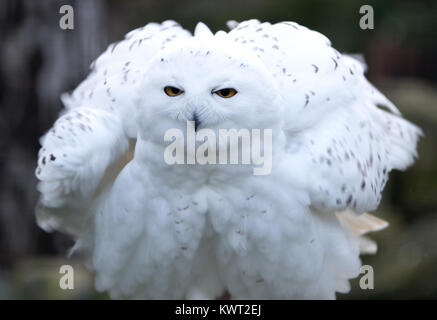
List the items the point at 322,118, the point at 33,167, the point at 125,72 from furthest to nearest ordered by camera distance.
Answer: the point at 33,167, the point at 125,72, the point at 322,118

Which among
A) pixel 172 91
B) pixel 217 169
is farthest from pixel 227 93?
pixel 217 169

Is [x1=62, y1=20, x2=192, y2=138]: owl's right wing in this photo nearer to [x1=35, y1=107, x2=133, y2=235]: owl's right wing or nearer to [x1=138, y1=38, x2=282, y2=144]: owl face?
[x1=35, y1=107, x2=133, y2=235]: owl's right wing

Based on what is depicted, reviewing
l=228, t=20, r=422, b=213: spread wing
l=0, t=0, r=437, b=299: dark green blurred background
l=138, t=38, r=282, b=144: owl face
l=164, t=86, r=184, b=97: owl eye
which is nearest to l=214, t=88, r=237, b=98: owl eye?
l=138, t=38, r=282, b=144: owl face

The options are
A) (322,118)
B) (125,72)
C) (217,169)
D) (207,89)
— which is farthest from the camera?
(125,72)

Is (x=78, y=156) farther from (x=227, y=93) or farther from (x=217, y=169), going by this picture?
(x=227, y=93)

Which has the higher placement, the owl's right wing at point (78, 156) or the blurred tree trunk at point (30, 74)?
the blurred tree trunk at point (30, 74)

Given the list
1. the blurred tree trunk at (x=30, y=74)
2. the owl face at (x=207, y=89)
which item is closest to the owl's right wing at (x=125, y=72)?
the owl face at (x=207, y=89)

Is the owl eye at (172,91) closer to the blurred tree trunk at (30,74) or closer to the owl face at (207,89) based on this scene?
the owl face at (207,89)

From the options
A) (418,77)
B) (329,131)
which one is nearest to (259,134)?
(329,131)
